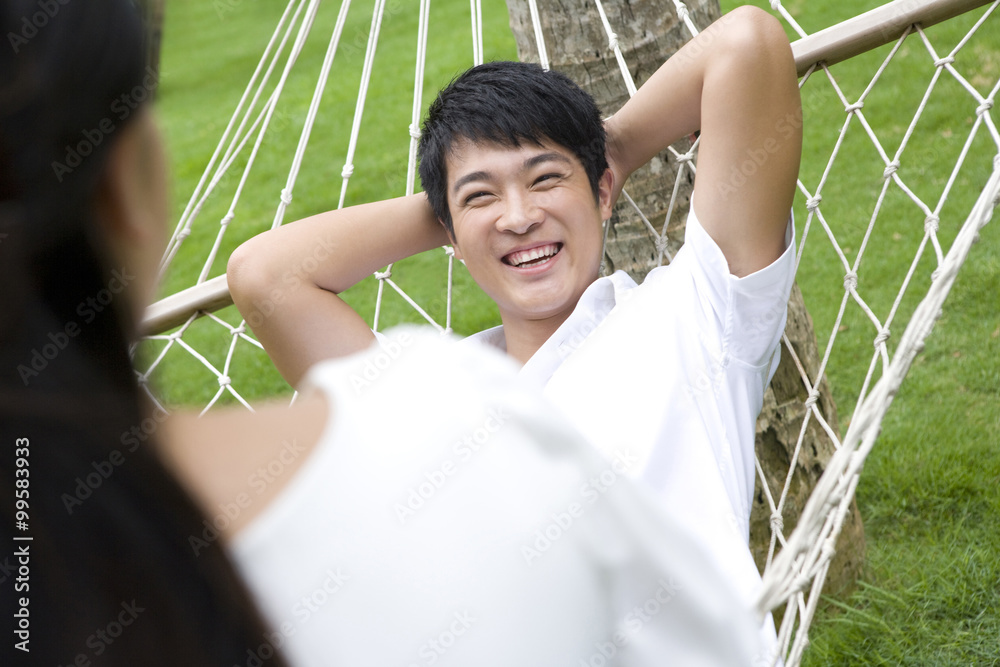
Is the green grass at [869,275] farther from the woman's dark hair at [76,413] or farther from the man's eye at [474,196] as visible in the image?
the man's eye at [474,196]

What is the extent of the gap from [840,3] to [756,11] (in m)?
3.83

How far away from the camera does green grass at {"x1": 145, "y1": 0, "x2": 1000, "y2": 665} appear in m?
1.87

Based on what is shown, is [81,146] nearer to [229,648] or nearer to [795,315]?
[229,648]

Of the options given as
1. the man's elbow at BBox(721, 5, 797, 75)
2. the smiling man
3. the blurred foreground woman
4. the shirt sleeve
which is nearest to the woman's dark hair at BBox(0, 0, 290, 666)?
the blurred foreground woman

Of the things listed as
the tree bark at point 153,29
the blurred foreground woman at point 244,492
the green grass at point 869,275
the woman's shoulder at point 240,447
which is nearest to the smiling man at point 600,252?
the green grass at point 869,275

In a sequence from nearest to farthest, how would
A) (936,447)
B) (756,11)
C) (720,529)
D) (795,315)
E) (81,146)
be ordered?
(81,146) < (720,529) < (756,11) < (795,315) < (936,447)

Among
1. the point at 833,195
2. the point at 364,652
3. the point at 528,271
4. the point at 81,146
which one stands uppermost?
the point at 81,146

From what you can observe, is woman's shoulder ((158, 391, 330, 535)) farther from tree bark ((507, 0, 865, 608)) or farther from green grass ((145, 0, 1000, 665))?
tree bark ((507, 0, 865, 608))

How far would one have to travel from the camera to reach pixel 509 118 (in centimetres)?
145

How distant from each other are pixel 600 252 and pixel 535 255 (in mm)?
110

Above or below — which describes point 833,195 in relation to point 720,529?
below

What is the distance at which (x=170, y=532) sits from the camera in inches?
18.1

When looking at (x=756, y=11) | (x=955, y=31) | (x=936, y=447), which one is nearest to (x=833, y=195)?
(x=955, y=31)

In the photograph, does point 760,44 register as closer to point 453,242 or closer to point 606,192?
point 606,192
